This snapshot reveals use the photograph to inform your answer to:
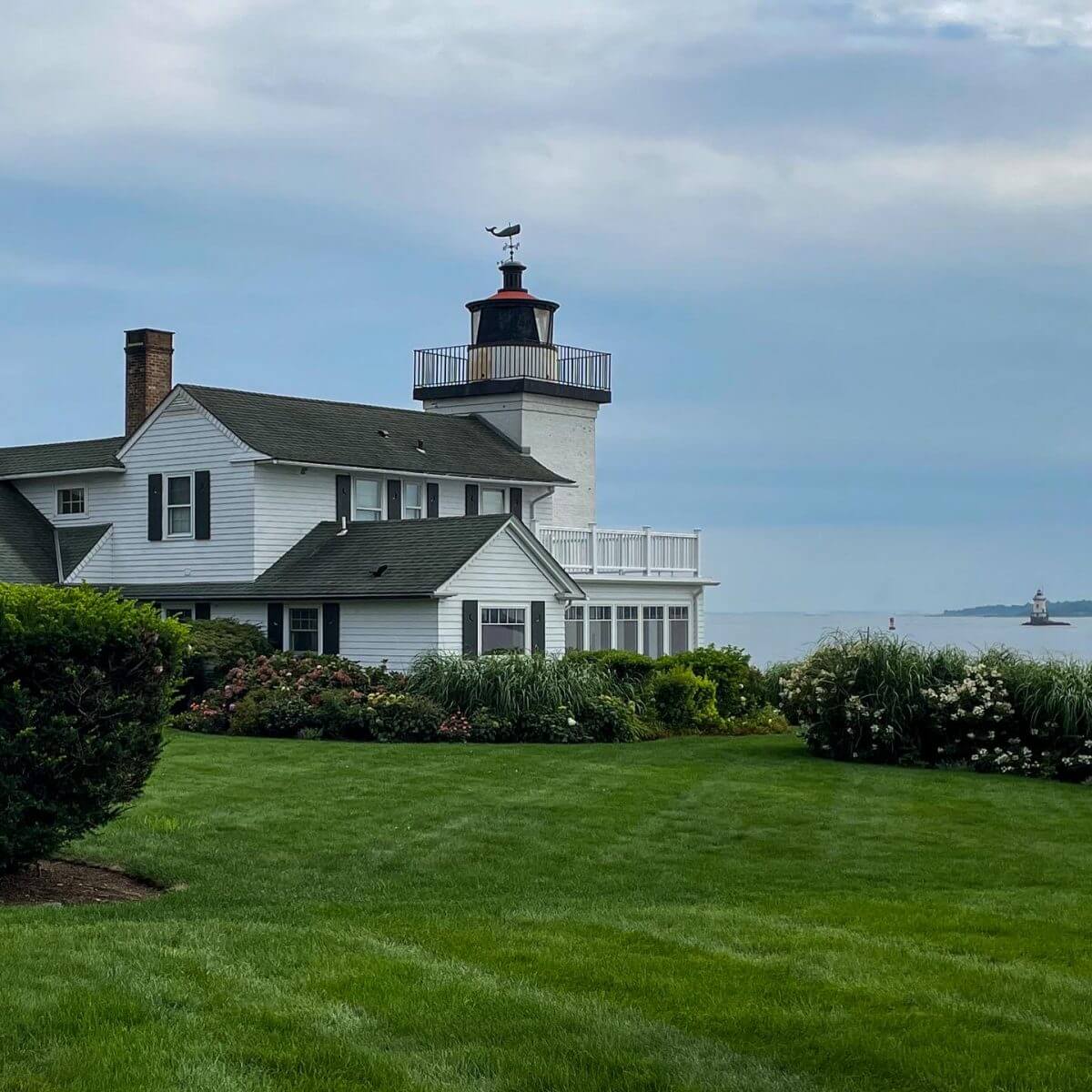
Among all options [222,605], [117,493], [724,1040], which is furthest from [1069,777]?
[117,493]

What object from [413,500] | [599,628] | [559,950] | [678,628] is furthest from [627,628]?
[559,950]

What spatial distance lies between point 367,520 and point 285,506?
2316 mm

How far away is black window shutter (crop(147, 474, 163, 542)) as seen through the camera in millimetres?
34406

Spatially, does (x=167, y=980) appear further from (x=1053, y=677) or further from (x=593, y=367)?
(x=593, y=367)

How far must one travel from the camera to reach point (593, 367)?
43094 mm

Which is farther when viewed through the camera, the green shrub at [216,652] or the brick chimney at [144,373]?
the brick chimney at [144,373]

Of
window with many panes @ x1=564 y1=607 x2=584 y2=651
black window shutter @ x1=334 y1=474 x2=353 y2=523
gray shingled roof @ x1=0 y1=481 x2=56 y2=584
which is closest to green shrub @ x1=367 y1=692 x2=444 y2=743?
black window shutter @ x1=334 y1=474 x2=353 y2=523

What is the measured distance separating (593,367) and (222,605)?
14.4 meters

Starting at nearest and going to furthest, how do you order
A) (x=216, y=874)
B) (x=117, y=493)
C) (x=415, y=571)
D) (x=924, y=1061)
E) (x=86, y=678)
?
(x=924, y=1061) < (x=86, y=678) < (x=216, y=874) < (x=415, y=571) < (x=117, y=493)

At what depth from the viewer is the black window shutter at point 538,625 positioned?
102ft

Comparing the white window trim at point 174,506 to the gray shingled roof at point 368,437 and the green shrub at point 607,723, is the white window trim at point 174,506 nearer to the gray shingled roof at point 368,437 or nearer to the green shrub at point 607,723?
the gray shingled roof at point 368,437

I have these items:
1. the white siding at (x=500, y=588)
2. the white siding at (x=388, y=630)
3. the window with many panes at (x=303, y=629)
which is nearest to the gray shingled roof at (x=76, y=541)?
the window with many panes at (x=303, y=629)

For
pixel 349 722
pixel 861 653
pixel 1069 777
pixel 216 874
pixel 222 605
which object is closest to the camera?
pixel 216 874

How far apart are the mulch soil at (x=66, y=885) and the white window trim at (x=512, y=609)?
58.4 ft
